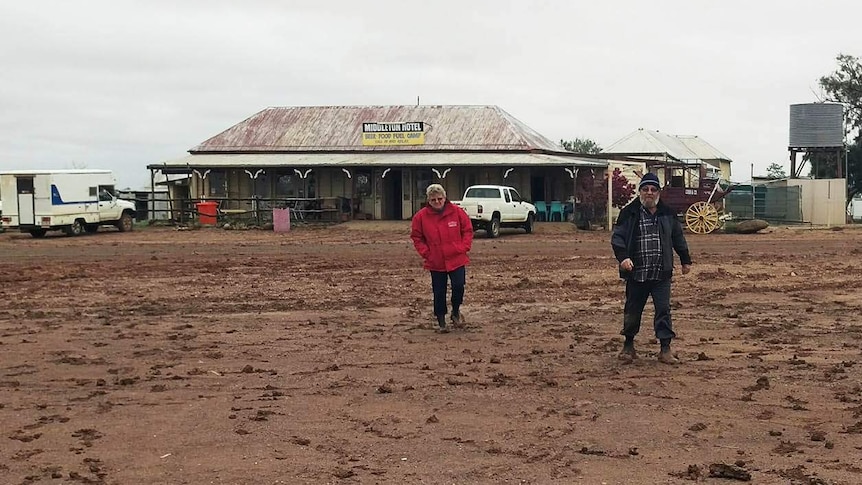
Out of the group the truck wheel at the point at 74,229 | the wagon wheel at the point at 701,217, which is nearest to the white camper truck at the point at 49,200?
the truck wheel at the point at 74,229

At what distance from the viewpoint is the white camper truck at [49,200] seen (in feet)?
103

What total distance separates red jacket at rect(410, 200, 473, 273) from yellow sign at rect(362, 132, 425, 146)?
30646mm

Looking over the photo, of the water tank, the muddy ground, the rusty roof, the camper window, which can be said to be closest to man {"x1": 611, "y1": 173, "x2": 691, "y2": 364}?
the muddy ground

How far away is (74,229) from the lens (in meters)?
33.0

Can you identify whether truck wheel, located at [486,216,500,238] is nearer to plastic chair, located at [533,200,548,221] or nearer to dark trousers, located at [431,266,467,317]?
plastic chair, located at [533,200,548,221]

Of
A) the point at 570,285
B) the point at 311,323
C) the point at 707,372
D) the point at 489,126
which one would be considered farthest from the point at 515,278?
the point at 489,126

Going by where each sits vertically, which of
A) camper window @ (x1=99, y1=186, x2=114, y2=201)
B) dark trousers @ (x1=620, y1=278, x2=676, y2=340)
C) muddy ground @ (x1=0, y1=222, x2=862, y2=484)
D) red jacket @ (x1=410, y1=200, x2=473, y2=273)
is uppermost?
camper window @ (x1=99, y1=186, x2=114, y2=201)

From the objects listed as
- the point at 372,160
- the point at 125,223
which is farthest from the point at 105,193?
the point at 372,160

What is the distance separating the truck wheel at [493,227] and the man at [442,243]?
742 inches

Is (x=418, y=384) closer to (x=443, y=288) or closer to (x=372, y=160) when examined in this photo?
(x=443, y=288)

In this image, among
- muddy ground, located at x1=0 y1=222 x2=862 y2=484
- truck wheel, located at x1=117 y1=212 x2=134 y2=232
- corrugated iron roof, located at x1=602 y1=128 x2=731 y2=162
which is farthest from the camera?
corrugated iron roof, located at x1=602 y1=128 x2=731 y2=162

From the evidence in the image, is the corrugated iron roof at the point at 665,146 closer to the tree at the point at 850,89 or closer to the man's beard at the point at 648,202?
the tree at the point at 850,89

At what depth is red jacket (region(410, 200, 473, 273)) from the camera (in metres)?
11.0

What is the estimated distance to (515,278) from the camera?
16.8 metres
